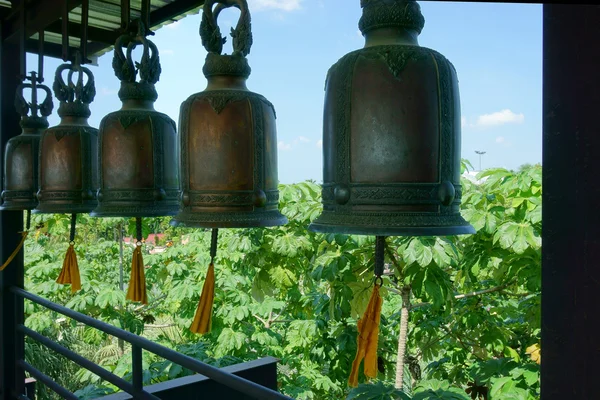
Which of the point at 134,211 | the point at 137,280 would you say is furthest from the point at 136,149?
the point at 137,280

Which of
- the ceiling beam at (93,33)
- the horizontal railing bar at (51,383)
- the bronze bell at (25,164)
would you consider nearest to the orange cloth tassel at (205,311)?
the horizontal railing bar at (51,383)

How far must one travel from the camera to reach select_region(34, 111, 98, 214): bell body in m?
2.26

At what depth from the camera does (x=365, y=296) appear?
320 cm

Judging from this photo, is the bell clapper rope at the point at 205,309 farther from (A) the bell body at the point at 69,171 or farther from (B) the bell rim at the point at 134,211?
(A) the bell body at the point at 69,171

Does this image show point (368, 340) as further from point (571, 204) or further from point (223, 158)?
point (223, 158)

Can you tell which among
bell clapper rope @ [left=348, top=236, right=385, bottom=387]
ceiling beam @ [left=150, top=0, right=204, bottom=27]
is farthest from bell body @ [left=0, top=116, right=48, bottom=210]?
bell clapper rope @ [left=348, top=236, right=385, bottom=387]

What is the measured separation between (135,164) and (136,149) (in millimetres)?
51

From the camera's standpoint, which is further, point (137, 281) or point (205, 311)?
point (137, 281)

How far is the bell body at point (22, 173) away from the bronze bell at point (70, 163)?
397 mm

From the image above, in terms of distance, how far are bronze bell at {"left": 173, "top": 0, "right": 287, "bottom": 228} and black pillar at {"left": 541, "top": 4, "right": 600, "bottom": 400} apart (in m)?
0.71

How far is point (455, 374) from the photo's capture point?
3848mm

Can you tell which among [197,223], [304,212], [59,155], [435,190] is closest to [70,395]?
[59,155]

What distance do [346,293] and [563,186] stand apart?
7.55 ft

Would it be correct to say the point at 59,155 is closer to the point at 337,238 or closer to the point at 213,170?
the point at 213,170
